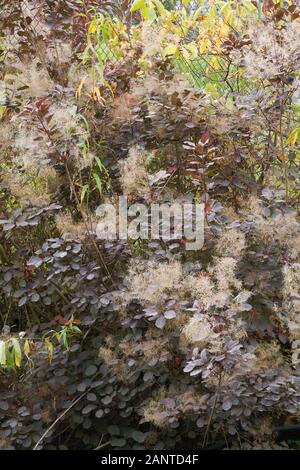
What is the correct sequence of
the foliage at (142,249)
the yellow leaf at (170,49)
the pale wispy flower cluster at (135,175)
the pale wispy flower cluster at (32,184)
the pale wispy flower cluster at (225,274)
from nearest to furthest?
the pale wispy flower cluster at (225,274)
the foliage at (142,249)
the pale wispy flower cluster at (135,175)
the pale wispy flower cluster at (32,184)
the yellow leaf at (170,49)

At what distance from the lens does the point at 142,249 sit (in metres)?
3.20

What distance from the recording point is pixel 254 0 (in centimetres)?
366

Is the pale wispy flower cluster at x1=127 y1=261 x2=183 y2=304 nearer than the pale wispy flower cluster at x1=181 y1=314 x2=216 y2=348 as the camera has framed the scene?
Answer: No

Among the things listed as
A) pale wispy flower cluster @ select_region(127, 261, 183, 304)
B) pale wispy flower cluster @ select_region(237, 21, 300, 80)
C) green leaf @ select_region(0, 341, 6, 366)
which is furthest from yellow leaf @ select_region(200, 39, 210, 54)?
green leaf @ select_region(0, 341, 6, 366)

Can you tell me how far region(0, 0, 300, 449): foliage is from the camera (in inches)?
109

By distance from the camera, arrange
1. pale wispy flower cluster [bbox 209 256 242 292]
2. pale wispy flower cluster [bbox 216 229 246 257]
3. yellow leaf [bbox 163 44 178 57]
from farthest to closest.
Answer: yellow leaf [bbox 163 44 178 57]
pale wispy flower cluster [bbox 216 229 246 257]
pale wispy flower cluster [bbox 209 256 242 292]

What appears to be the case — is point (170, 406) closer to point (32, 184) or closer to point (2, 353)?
point (2, 353)

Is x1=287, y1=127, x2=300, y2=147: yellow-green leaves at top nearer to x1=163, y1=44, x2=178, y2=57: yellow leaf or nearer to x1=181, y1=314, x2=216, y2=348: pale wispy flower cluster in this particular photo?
x1=163, y1=44, x2=178, y2=57: yellow leaf

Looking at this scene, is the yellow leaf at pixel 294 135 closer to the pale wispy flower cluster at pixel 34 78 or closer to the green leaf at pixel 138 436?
the pale wispy flower cluster at pixel 34 78

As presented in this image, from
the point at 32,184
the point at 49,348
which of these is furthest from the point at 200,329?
the point at 32,184

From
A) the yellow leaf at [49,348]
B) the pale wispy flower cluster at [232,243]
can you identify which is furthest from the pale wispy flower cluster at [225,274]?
the yellow leaf at [49,348]

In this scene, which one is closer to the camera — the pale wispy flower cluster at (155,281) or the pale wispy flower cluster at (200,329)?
the pale wispy flower cluster at (200,329)

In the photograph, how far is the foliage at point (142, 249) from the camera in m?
2.76

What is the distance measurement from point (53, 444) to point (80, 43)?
198cm
